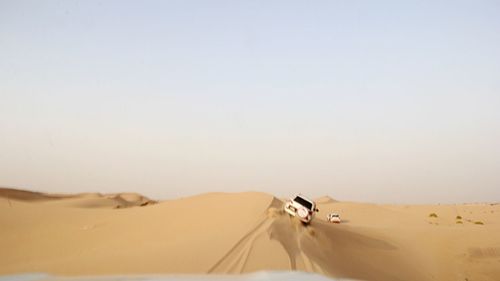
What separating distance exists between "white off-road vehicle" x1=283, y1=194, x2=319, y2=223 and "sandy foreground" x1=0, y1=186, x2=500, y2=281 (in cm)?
40

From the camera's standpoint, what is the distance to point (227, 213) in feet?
73.3

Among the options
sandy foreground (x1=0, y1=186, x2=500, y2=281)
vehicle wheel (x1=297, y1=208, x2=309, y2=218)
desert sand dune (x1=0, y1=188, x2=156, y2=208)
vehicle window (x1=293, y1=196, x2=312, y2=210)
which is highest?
desert sand dune (x1=0, y1=188, x2=156, y2=208)

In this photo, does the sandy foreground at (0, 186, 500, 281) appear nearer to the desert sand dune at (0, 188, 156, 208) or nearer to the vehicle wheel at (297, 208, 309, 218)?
the vehicle wheel at (297, 208, 309, 218)

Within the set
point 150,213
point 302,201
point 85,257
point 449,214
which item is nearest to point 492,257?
point 302,201

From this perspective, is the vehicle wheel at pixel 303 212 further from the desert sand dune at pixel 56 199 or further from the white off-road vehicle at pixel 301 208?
the desert sand dune at pixel 56 199

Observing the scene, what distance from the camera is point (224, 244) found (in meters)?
16.1

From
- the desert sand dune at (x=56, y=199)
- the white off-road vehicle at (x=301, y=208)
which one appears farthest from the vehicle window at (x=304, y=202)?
the desert sand dune at (x=56, y=199)

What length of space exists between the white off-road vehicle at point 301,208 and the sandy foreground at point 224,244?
40 cm

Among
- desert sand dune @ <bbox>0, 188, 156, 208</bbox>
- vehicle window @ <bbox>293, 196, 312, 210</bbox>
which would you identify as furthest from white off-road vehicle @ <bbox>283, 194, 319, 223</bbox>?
desert sand dune @ <bbox>0, 188, 156, 208</bbox>

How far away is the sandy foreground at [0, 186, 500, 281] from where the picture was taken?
14.8m

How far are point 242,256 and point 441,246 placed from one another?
708 inches

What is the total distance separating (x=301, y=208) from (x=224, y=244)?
4866 millimetres

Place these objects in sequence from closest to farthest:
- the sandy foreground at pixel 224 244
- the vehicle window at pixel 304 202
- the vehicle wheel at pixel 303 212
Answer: the sandy foreground at pixel 224 244 < the vehicle wheel at pixel 303 212 < the vehicle window at pixel 304 202

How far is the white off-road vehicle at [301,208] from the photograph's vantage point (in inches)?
776
